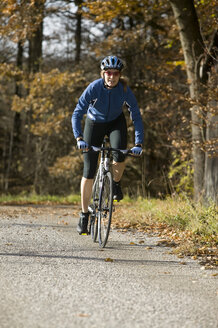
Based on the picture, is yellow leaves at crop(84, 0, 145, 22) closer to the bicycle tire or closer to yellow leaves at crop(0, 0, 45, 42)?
yellow leaves at crop(0, 0, 45, 42)

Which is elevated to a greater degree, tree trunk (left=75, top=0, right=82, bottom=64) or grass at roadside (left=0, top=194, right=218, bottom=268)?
tree trunk (left=75, top=0, right=82, bottom=64)

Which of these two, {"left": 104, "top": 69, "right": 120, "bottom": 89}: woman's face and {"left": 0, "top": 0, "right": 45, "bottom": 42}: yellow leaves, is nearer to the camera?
{"left": 104, "top": 69, "right": 120, "bottom": 89}: woman's face

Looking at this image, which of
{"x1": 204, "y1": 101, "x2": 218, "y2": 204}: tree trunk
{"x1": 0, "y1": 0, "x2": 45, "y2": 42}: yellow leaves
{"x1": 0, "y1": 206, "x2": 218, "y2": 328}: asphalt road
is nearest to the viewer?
{"x1": 0, "y1": 206, "x2": 218, "y2": 328}: asphalt road

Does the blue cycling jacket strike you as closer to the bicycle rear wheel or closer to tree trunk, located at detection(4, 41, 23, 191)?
the bicycle rear wheel

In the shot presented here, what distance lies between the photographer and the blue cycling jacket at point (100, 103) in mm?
5578

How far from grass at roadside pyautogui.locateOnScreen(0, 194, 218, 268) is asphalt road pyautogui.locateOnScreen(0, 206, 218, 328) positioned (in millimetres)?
268

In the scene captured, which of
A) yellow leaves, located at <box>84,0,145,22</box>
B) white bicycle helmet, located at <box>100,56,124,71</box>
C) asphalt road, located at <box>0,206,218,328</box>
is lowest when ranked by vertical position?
asphalt road, located at <box>0,206,218,328</box>

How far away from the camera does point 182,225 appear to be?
702cm

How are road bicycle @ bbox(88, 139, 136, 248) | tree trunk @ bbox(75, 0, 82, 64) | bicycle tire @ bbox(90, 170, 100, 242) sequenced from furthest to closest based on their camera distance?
tree trunk @ bbox(75, 0, 82, 64), bicycle tire @ bbox(90, 170, 100, 242), road bicycle @ bbox(88, 139, 136, 248)

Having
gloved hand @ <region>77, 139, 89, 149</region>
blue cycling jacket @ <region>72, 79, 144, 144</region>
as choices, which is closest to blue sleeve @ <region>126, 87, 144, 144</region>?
blue cycling jacket @ <region>72, 79, 144, 144</region>

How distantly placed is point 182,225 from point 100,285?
323 cm

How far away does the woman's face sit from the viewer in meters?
5.49

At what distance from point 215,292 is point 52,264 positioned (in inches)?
68.4

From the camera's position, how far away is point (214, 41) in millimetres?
9758
